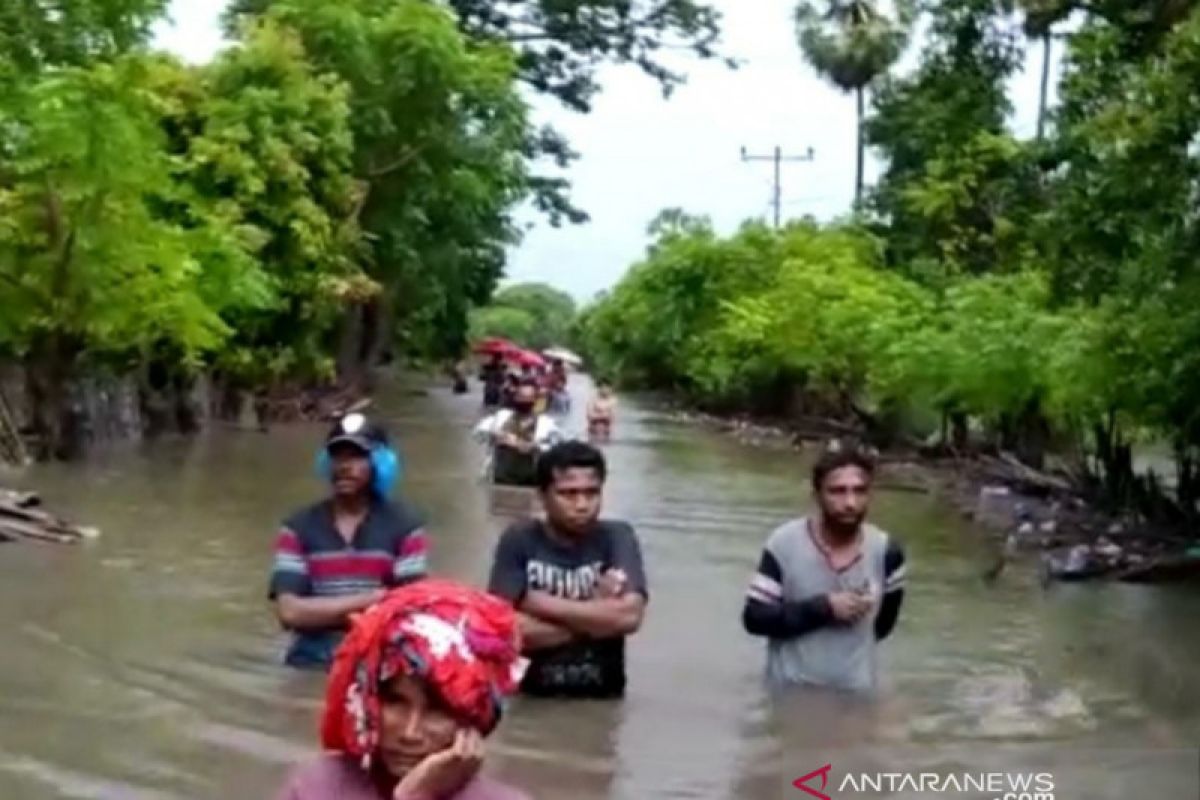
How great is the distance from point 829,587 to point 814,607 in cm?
9

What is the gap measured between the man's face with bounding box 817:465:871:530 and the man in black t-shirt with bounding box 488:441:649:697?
0.81 meters

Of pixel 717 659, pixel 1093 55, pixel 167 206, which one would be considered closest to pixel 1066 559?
pixel 1093 55

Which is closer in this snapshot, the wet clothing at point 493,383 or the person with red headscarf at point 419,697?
the person with red headscarf at point 419,697

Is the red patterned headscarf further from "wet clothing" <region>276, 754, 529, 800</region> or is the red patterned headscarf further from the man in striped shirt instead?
the man in striped shirt

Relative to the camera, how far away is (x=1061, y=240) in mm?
15914

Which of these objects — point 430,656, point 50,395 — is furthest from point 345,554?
point 50,395

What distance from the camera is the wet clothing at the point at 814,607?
22.0 feet

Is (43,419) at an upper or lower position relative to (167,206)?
lower

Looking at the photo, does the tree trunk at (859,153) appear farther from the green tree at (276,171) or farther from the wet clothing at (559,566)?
the wet clothing at (559,566)

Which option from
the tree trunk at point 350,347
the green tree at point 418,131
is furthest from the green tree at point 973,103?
the tree trunk at point 350,347

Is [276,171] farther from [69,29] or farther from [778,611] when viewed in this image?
[778,611]

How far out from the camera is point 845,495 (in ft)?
21.9

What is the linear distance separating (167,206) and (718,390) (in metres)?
26.1

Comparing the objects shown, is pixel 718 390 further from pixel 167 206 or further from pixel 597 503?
pixel 597 503
